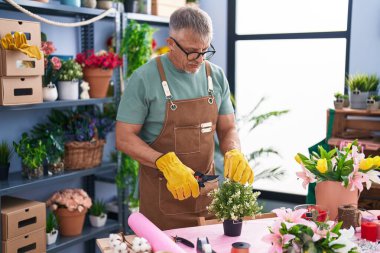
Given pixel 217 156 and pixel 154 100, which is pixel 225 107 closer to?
pixel 154 100

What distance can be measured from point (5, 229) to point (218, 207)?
1.51 meters

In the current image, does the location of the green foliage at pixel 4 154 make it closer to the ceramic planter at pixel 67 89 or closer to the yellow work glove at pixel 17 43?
the ceramic planter at pixel 67 89

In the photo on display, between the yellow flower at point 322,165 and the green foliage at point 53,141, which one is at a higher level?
the yellow flower at point 322,165

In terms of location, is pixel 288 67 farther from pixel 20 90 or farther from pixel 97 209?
pixel 20 90

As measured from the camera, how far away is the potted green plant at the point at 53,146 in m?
3.05

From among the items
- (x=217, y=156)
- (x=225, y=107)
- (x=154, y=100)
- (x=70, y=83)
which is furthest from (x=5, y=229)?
(x=217, y=156)

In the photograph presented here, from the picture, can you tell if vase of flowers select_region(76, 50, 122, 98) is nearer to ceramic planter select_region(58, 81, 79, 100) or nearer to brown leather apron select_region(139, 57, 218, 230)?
ceramic planter select_region(58, 81, 79, 100)

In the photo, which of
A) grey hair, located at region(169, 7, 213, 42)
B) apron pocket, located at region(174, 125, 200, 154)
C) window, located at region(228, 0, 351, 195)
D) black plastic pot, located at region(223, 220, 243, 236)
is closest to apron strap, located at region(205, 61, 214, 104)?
apron pocket, located at region(174, 125, 200, 154)

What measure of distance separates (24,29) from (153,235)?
1.65 m

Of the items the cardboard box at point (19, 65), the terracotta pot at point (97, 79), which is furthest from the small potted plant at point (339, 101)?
the cardboard box at point (19, 65)

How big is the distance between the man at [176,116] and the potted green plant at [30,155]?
35.5 inches

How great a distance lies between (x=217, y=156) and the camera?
408 centimetres

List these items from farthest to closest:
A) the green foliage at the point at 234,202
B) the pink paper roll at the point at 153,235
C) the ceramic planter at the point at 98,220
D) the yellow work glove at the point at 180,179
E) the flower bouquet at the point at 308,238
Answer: the ceramic planter at the point at 98,220 < the yellow work glove at the point at 180,179 < the green foliage at the point at 234,202 < the pink paper roll at the point at 153,235 < the flower bouquet at the point at 308,238

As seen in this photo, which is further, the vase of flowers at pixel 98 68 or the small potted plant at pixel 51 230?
the vase of flowers at pixel 98 68
